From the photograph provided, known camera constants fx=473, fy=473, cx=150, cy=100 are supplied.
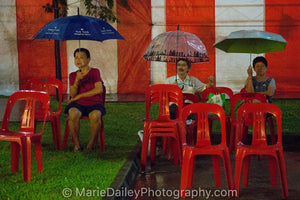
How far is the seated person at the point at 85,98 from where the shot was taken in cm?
705

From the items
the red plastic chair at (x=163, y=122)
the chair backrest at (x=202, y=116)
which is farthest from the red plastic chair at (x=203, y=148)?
the red plastic chair at (x=163, y=122)

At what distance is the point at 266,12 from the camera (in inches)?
555

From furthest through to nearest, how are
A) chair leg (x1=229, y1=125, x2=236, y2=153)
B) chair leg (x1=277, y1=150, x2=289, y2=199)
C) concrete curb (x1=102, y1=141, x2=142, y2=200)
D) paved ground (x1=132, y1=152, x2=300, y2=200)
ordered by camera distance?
chair leg (x1=229, y1=125, x2=236, y2=153), paved ground (x1=132, y1=152, x2=300, y2=200), chair leg (x1=277, y1=150, x2=289, y2=199), concrete curb (x1=102, y1=141, x2=142, y2=200)

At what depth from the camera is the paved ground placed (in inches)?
208

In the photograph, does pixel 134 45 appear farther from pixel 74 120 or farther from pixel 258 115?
pixel 258 115

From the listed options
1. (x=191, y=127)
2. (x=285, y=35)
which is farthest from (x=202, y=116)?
(x=285, y=35)

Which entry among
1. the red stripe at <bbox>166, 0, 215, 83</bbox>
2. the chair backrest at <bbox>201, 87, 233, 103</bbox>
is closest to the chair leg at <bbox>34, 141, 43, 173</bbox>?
the chair backrest at <bbox>201, 87, 233, 103</bbox>

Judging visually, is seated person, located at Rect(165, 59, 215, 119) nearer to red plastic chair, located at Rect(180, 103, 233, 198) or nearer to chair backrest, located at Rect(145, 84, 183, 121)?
chair backrest, located at Rect(145, 84, 183, 121)

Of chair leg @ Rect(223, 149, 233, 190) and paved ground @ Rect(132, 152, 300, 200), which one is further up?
chair leg @ Rect(223, 149, 233, 190)

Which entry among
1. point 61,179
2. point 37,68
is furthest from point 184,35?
point 37,68

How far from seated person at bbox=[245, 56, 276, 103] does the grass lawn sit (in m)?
1.39

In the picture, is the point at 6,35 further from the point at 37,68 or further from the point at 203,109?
the point at 203,109

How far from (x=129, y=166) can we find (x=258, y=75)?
267cm

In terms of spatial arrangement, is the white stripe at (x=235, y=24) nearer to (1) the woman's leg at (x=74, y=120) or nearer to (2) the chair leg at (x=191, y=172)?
(1) the woman's leg at (x=74, y=120)
